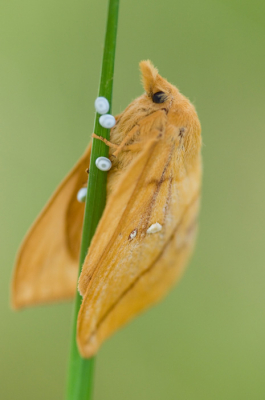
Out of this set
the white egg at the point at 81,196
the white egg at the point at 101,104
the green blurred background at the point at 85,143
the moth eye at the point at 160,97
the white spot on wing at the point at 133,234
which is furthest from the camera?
the green blurred background at the point at 85,143

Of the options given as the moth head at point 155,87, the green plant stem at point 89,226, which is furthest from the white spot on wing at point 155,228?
the moth head at point 155,87

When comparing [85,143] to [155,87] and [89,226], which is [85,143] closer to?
[155,87]

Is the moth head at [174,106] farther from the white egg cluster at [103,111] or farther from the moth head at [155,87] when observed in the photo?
the white egg cluster at [103,111]

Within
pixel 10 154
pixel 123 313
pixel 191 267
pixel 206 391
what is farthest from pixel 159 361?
pixel 10 154

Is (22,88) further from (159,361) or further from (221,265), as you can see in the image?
(159,361)

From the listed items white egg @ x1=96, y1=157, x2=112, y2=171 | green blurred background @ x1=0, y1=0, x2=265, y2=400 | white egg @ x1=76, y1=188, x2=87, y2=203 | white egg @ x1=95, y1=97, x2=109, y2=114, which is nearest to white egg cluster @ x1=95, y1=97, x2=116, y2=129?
white egg @ x1=95, y1=97, x2=109, y2=114

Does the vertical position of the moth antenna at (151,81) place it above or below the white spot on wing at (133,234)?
above
